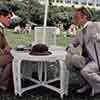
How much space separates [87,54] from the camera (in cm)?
506

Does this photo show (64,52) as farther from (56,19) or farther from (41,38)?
(56,19)

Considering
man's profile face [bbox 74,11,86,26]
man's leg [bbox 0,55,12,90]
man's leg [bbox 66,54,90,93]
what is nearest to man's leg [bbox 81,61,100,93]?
man's leg [bbox 66,54,90,93]

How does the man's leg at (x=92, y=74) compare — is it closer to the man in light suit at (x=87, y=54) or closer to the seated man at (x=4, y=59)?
the man in light suit at (x=87, y=54)

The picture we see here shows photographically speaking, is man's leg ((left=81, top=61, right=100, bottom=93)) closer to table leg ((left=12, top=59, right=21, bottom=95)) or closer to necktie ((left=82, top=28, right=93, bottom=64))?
necktie ((left=82, top=28, right=93, bottom=64))

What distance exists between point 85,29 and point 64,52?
420mm

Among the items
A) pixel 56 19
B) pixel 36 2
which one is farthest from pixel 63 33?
pixel 36 2

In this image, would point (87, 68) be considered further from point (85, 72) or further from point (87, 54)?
point (87, 54)

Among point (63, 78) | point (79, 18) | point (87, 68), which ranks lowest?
point (63, 78)

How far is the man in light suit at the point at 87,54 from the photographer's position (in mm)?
4891

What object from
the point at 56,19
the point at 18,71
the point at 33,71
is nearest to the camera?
the point at 18,71

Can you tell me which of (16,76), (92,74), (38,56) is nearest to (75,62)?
(92,74)

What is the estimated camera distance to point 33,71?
5.67 metres

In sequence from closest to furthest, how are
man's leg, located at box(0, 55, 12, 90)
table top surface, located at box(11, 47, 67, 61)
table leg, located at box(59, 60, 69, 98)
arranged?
table top surface, located at box(11, 47, 67, 61) < table leg, located at box(59, 60, 69, 98) < man's leg, located at box(0, 55, 12, 90)

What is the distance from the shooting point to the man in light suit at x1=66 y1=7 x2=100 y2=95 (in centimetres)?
489
